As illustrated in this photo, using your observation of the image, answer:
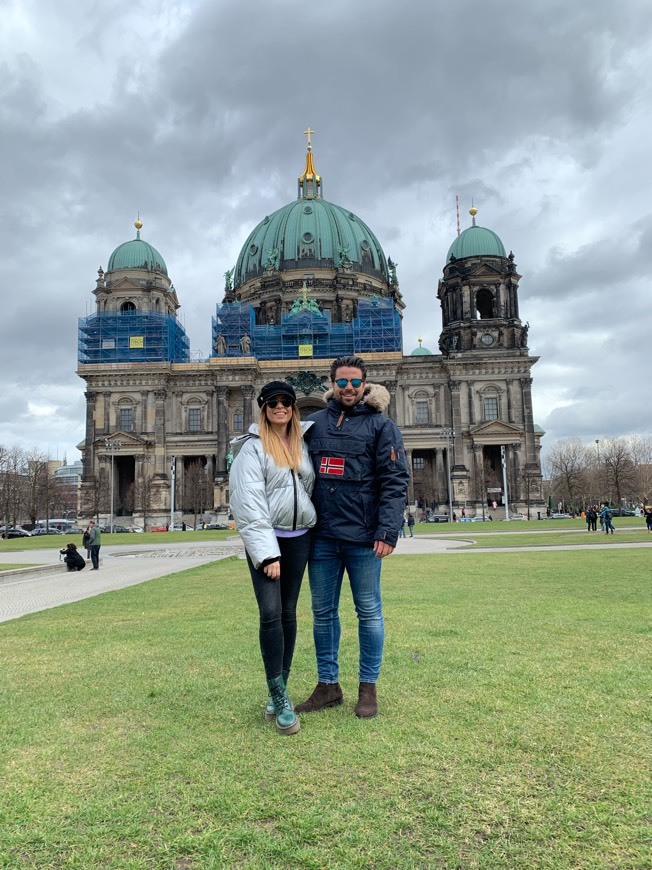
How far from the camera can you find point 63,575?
62.2 ft

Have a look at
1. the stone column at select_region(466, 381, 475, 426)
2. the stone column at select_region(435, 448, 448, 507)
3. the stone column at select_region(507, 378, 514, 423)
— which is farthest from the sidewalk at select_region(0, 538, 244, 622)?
the stone column at select_region(507, 378, 514, 423)

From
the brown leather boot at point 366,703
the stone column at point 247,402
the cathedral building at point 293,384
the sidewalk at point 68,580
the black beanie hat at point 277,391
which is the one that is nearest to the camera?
the brown leather boot at point 366,703

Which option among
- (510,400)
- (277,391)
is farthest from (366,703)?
(510,400)

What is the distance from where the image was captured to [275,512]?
15.8ft

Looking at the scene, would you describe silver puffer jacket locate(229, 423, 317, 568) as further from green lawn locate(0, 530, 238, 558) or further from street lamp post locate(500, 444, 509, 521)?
street lamp post locate(500, 444, 509, 521)

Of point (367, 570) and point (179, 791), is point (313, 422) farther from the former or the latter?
point (179, 791)

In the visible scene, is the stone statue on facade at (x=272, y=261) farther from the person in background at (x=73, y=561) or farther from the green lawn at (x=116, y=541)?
the person in background at (x=73, y=561)

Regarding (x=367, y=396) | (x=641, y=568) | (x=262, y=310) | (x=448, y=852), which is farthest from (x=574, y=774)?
(x=262, y=310)

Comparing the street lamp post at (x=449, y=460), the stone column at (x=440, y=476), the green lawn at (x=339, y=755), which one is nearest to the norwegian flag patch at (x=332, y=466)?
the green lawn at (x=339, y=755)

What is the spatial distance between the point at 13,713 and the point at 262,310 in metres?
78.4

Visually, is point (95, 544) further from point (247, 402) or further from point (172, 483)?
point (247, 402)

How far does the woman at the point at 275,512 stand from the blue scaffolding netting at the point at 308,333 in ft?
228

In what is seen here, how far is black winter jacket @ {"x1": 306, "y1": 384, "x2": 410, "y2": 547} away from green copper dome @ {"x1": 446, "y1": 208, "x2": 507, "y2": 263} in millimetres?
71424

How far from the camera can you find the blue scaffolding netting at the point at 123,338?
7312 cm
